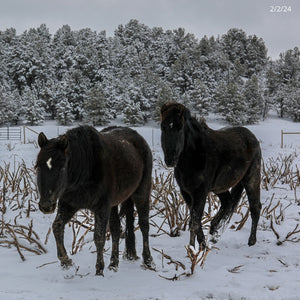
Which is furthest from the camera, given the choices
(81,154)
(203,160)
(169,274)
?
(203,160)

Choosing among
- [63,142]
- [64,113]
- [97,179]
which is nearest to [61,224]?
[97,179]

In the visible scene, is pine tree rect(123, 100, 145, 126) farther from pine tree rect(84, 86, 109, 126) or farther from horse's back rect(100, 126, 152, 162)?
horse's back rect(100, 126, 152, 162)

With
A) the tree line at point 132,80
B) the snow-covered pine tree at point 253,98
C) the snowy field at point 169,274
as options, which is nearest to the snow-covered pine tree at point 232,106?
the tree line at point 132,80

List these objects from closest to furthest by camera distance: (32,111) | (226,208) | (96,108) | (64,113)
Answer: (226,208) → (32,111) → (96,108) → (64,113)

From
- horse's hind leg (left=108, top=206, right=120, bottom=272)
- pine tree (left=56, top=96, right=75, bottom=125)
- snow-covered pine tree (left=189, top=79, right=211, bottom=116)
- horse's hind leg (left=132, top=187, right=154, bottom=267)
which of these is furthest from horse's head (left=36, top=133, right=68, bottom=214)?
snow-covered pine tree (left=189, top=79, right=211, bottom=116)

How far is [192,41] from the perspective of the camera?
71.8m

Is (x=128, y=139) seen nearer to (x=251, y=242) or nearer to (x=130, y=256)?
(x=130, y=256)

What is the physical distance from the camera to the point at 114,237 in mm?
3297

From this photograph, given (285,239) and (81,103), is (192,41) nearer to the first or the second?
(81,103)

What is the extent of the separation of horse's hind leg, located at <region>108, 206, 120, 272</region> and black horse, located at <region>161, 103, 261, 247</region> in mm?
848

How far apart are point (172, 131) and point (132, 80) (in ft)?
165

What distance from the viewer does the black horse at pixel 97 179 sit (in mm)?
2387

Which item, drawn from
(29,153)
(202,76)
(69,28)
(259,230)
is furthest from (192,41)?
(259,230)

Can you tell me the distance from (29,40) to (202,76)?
112 ft
